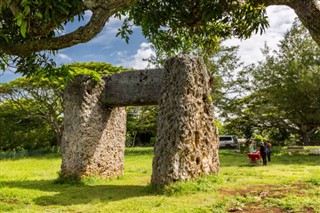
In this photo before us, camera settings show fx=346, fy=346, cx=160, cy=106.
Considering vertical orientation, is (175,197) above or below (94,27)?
below

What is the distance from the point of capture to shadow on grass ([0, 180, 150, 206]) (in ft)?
30.9

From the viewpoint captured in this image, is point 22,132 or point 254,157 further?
point 22,132

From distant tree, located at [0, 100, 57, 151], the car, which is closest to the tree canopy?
distant tree, located at [0, 100, 57, 151]

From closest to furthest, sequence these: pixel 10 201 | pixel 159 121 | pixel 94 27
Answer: pixel 94 27 < pixel 10 201 < pixel 159 121

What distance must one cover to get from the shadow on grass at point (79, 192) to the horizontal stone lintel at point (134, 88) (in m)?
3.11

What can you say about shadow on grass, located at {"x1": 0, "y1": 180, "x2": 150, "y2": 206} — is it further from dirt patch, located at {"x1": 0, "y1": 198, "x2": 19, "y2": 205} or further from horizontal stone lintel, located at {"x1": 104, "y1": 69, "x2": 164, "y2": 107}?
horizontal stone lintel, located at {"x1": 104, "y1": 69, "x2": 164, "y2": 107}

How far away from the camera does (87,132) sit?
499 inches

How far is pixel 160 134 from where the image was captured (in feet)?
34.1

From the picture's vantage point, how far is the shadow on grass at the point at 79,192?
943 centimetres

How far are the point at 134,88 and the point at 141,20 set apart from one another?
803 cm

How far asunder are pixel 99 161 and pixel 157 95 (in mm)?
3385

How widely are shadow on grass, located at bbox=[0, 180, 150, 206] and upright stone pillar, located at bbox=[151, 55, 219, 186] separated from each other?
104 centimetres

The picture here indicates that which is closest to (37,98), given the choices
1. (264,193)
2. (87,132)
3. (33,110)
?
(33,110)

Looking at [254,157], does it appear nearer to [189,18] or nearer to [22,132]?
[189,18]
